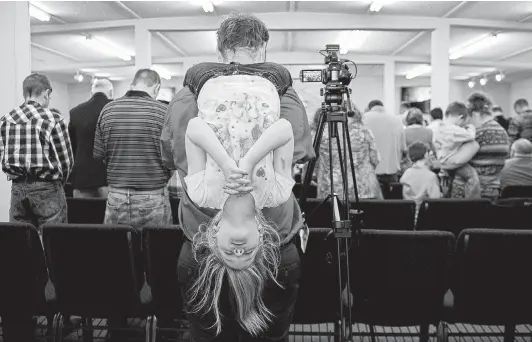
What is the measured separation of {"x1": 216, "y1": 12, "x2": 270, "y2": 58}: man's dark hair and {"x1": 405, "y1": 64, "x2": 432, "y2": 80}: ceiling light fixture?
1381cm

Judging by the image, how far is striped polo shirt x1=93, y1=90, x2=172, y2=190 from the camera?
300 centimetres

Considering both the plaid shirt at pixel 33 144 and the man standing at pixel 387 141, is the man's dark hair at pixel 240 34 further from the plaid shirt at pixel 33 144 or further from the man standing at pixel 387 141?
the man standing at pixel 387 141

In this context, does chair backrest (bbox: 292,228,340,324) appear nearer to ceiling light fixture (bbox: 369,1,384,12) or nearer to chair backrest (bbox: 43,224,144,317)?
chair backrest (bbox: 43,224,144,317)

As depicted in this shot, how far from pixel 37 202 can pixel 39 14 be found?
5900 millimetres

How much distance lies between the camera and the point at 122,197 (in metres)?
3.01

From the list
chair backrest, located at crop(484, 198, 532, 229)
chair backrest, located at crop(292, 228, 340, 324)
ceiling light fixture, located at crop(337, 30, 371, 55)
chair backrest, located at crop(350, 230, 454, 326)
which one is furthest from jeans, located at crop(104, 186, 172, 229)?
ceiling light fixture, located at crop(337, 30, 371, 55)

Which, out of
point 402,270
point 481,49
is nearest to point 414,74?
point 481,49

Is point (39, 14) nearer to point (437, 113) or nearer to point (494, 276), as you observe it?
point (437, 113)

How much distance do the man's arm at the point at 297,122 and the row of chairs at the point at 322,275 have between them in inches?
24.9

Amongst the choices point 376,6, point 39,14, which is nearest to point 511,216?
point 376,6

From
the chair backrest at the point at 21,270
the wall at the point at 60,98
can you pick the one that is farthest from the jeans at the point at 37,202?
→ the wall at the point at 60,98

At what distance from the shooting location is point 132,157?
3.00 metres

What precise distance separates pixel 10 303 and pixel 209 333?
1.26 metres

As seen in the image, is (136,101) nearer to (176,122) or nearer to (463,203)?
(176,122)
